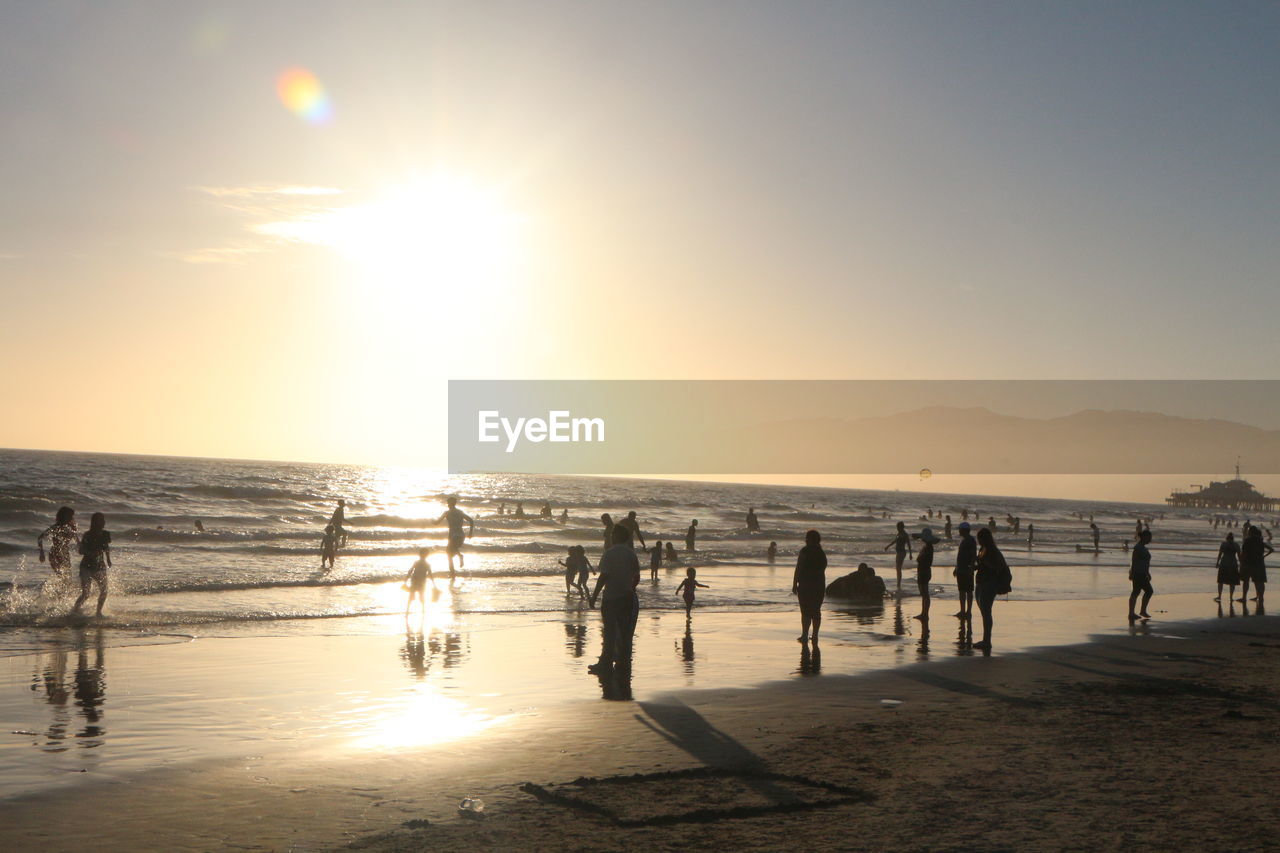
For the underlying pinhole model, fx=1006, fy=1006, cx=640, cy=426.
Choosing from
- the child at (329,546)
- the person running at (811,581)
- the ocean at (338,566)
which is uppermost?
the person running at (811,581)

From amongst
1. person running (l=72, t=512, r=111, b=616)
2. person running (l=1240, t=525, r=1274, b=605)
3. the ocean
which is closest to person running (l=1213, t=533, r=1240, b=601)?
person running (l=1240, t=525, r=1274, b=605)

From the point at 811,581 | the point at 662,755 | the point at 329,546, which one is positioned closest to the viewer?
the point at 662,755

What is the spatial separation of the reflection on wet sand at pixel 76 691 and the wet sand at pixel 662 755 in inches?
4.2

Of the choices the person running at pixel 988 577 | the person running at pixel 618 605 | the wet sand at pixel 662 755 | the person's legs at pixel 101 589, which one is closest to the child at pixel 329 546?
the person's legs at pixel 101 589

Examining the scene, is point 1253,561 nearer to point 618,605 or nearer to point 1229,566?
point 1229,566

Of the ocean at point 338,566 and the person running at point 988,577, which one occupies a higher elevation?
the person running at point 988,577

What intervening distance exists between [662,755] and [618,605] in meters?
3.94

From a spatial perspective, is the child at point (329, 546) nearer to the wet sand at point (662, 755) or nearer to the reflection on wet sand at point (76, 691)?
the reflection on wet sand at point (76, 691)

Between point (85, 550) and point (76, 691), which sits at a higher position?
point (85, 550)

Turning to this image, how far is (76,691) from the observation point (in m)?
11.5

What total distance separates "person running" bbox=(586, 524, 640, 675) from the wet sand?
460 mm

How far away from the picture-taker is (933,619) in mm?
20797

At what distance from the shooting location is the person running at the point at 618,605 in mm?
12156

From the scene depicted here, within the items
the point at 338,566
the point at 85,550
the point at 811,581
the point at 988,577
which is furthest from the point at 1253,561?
the point at 338,566
